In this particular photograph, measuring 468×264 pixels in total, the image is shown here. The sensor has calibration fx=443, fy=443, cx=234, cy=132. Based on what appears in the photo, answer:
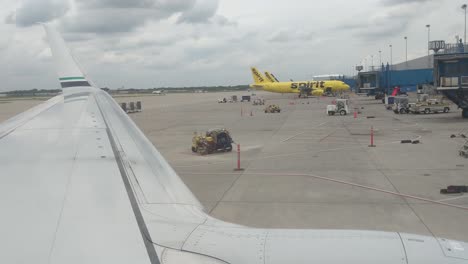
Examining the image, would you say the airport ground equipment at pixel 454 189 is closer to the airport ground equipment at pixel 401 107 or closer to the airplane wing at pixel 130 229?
the airplane wing at pixel 130 229

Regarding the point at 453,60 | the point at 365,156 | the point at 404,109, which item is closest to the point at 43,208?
the point at 365,156

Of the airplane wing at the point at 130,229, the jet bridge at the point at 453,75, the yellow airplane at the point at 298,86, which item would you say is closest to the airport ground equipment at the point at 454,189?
the airplane wing at the point at 130,229

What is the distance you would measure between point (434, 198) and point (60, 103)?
8941 mm

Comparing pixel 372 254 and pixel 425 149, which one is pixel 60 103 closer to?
pixel 372 254

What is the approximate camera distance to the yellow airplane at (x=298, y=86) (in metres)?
74.7

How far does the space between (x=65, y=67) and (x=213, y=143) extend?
1023 cm

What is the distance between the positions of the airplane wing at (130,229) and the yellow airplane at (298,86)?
235ft

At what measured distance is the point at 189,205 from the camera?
3834mm

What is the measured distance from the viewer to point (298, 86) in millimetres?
80000

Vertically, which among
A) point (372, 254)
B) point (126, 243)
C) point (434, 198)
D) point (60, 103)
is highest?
point (60, 103)

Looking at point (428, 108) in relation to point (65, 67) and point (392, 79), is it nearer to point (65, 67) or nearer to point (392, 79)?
point (392, 79)

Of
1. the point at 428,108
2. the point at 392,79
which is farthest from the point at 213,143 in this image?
the point at 392,79

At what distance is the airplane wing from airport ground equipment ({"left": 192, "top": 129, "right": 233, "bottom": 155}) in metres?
14.8

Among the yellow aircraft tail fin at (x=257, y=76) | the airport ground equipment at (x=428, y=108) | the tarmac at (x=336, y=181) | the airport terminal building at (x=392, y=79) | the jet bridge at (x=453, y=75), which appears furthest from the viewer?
the yellow aircraft tail fin at (x=257, y=76)
